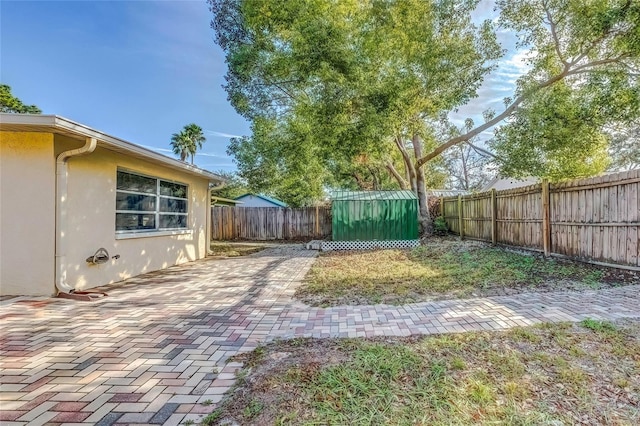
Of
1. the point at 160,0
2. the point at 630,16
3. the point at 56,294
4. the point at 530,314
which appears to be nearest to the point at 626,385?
the point at 530,314

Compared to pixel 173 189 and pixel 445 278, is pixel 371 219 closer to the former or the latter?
pixel 445 278

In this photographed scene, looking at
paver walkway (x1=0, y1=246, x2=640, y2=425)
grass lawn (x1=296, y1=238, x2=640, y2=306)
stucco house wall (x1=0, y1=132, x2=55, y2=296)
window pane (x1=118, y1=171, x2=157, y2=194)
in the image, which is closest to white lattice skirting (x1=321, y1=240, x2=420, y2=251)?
grass lawn (x1=296, y1=238, x2=640, y2=306)

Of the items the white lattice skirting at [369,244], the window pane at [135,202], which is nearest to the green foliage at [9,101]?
the window pane at [135,202]

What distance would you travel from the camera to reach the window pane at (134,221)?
20.2ft

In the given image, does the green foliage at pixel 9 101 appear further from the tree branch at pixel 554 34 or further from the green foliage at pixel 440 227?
the tree branch at pixel 554 34

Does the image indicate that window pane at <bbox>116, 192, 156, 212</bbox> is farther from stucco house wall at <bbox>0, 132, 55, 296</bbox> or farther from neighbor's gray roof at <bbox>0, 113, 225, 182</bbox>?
stucco house wall at <bbox>0, 132, 55, 296</bbox>

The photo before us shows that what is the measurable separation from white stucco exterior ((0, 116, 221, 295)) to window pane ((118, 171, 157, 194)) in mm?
208

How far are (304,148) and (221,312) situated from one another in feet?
30.8

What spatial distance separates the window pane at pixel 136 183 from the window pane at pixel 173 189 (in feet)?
1.11

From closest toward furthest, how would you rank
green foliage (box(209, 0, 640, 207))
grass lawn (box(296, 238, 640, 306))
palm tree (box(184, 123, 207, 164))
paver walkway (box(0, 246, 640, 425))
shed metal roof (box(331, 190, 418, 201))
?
paver walkway (box(0, 246, 640, 425)) → grass lawn (box(296, 238, 640, 306)) → green foliage (box(209, 0, 640, 207)) → shed metal roof (box(331, 190, 418, 201)) → palm tree (box(184, 123, 207, 164))

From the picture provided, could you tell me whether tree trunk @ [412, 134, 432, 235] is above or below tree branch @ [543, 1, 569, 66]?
below

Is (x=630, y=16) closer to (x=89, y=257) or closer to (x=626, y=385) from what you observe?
(x=626, y=385)

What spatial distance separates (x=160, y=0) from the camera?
775cm

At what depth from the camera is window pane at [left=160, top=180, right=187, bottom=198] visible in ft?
25.0
